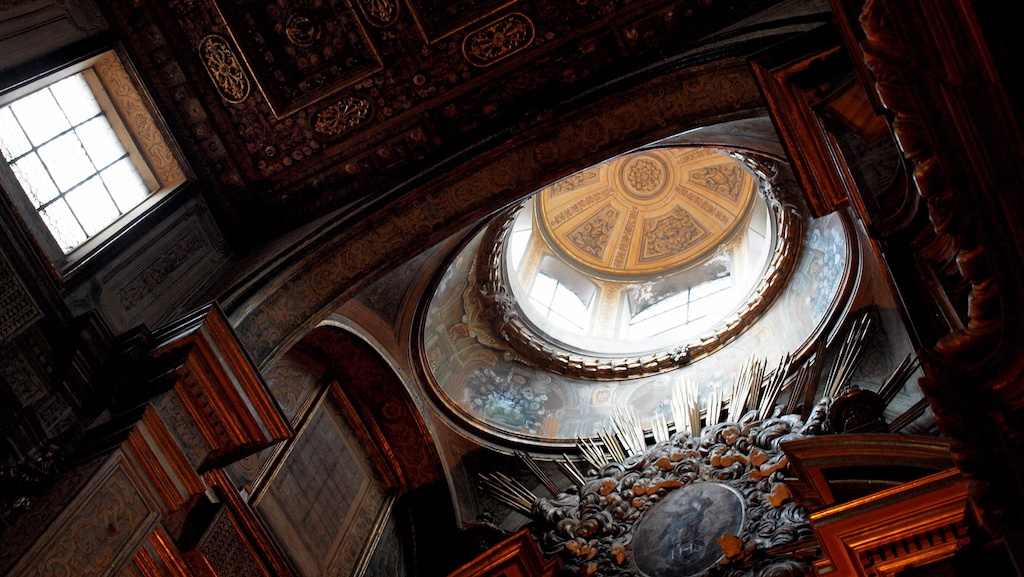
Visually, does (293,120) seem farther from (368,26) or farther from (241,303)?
(241,303)

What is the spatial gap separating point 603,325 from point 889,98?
318 inches

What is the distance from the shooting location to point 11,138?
20.9 feet

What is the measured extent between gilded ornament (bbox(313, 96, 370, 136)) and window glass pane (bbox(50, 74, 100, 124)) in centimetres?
170

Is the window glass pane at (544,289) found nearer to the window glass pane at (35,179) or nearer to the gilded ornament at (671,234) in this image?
the gilded ornament at (671,234)

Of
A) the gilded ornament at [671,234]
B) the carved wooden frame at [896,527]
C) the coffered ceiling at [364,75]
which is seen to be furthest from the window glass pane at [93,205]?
the gilded ornament at [671,234]

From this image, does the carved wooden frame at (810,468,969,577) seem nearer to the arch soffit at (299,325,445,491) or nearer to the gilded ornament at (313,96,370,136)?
the arch soffit at (299,325,445,491)

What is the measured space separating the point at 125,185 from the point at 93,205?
0.46 metres

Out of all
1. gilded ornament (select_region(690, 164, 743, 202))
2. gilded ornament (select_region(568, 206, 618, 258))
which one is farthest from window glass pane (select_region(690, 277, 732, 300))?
gilded ornament (select_region(568, 206, 618, 258))

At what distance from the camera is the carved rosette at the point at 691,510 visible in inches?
279

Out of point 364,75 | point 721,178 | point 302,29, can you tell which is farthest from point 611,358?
point 302,29

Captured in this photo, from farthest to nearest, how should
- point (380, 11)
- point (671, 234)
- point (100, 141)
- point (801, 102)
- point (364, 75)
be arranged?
point (671, 234), point (364, 75), point (380, 11), point (100, 141), point (801, 102)

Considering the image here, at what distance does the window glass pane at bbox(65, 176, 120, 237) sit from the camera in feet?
22.2

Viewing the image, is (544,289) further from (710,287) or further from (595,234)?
(710,287)

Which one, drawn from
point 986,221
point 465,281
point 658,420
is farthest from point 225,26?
point 986,221
